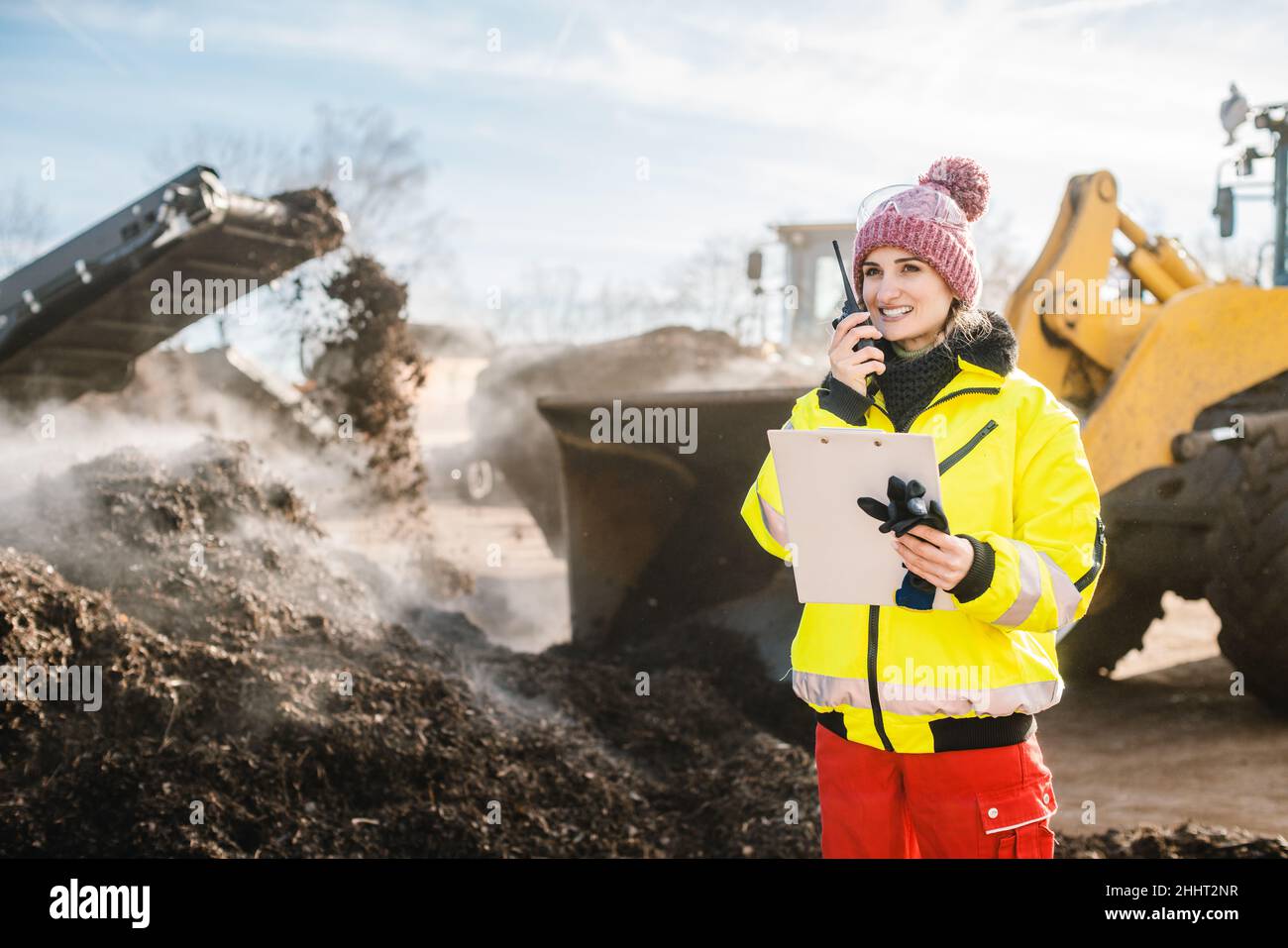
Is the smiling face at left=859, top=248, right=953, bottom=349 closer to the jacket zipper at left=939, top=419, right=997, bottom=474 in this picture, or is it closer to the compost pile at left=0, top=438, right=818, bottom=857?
the jacket zipper at left=939, top=419, right=997, bottom=474

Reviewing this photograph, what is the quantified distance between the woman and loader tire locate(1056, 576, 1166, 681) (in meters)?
3.93

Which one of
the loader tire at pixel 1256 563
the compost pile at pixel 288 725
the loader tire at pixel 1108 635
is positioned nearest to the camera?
the compost pile at pixel 288 725

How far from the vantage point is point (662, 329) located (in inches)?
345

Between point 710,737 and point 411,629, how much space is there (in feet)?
4.57

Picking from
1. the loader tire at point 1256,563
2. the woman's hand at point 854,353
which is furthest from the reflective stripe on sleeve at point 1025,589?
the loader tire at point 1256,563

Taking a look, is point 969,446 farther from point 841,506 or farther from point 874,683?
point 874,683

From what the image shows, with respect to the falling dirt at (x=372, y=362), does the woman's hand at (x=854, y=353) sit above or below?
below

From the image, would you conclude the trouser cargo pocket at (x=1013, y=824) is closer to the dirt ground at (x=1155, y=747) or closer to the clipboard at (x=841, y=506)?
the clipboard at (x=841, y=506)

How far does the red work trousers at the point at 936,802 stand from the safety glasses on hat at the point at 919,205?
826 millimetres

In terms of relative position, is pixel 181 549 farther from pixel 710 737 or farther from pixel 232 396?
pixel 232 396

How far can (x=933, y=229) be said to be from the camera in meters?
1.82

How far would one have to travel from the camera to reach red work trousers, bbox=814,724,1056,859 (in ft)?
5.67

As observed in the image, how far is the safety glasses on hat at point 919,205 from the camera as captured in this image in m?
1.84

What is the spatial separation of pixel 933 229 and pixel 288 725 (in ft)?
7.60
